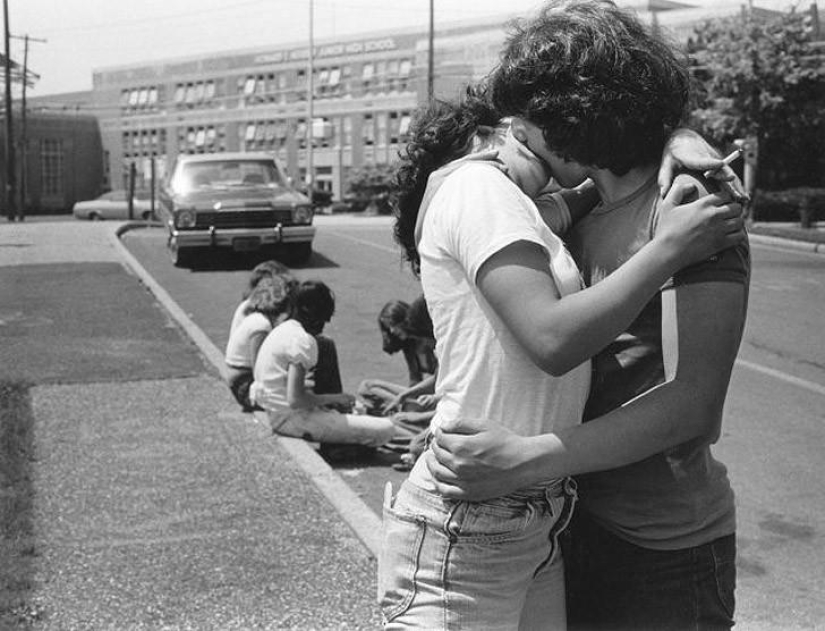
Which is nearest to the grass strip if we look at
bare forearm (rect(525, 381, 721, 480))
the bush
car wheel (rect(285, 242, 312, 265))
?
bare forearm (rect(525, 381, 721, 480))

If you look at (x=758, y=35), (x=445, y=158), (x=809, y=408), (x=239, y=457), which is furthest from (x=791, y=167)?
(x=445, y=158)

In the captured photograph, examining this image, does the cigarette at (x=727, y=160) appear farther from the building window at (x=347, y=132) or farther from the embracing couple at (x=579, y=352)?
the building window at (x=347, y=132)

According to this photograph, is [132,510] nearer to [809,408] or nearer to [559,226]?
[559,226]

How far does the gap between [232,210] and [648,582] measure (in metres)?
17.0

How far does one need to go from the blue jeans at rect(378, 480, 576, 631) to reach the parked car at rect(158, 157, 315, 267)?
16.5m

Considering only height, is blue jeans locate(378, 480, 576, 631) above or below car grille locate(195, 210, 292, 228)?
above

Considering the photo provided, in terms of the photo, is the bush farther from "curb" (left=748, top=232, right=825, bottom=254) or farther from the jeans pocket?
the jeans pocket

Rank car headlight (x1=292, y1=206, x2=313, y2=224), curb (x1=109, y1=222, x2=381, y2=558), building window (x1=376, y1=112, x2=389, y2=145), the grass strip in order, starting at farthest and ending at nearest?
building window (x1=376, y1=112, x2=389, y2=145) → car headlight (x1=292, y1=206, x2=313, y2=224) → curb (x1=109, y1=222, x2=381, y2=558) → the grass strip

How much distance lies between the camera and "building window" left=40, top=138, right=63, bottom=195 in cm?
8250

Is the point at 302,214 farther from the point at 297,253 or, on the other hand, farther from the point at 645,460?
the point at 645,460

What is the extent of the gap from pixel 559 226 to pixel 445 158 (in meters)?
0.34

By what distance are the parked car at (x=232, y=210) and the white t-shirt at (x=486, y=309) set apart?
16565 mm

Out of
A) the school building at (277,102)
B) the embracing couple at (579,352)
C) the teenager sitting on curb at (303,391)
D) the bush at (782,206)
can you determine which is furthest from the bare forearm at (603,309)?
the school building at (277,102)

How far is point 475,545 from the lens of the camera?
2.06 m
